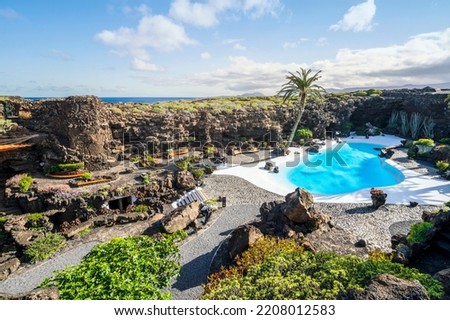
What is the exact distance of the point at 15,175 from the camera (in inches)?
992

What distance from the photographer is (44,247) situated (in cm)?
1566

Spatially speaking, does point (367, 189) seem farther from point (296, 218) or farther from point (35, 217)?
point (35, 217)

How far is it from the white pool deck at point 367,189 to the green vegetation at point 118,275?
16336 millimetres

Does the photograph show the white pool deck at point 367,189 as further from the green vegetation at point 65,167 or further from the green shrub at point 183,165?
the green vegetation at point 65,167

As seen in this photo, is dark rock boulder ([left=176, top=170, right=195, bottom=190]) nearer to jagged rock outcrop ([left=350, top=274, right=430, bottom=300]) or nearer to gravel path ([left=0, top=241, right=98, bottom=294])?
gravel path ([left=0, top=241, right=98, bottom=294])

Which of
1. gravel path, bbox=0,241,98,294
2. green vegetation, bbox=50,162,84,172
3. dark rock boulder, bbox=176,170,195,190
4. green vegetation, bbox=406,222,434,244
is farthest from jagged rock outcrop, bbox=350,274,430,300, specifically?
green vegetation, bbox=50,162,84,172

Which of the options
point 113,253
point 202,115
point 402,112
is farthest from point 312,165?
point 113,253

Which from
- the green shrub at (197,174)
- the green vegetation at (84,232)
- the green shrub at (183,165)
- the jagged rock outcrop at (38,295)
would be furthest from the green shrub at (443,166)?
the jagged rock outcrop at (38,295)

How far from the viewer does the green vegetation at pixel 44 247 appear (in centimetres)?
1517

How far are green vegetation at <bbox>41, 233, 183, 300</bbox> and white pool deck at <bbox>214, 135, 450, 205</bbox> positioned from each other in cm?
1634

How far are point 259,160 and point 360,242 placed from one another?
20650 mm

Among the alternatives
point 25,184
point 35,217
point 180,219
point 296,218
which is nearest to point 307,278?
point 296,218

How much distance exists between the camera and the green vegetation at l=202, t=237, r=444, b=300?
719 centimetres

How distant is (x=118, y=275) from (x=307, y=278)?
17.0 feet
